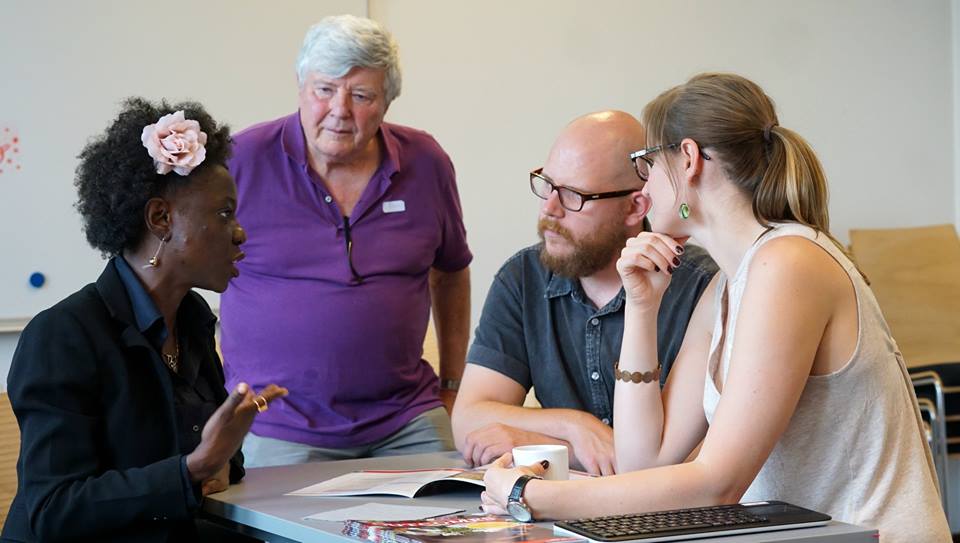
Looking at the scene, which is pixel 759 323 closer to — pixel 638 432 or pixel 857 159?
pixel 638 432

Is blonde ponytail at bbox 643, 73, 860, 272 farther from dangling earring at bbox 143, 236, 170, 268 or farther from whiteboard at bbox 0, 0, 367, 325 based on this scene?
whiteboard at bbox 0, 0, 367, 325

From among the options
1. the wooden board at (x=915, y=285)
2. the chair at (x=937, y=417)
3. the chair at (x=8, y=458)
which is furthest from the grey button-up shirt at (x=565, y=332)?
the wooden board at (x=915, y=285)

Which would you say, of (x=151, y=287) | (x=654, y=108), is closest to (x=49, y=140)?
(x=151, y=287)

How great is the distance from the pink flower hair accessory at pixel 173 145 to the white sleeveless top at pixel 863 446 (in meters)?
1.04

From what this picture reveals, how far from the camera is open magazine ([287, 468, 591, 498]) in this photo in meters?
2.00

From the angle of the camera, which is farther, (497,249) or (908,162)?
(908,162)

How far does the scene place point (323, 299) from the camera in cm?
294

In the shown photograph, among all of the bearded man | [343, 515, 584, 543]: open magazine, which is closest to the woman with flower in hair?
[343, 515, 584, 543]: open magazine

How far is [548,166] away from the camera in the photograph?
2602mm

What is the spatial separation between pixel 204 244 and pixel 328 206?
85cm

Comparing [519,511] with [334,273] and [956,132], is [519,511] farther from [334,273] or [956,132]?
[956,132]

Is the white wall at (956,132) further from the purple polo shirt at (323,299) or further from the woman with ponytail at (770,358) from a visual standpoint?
the woman with ponytail at (770,358)

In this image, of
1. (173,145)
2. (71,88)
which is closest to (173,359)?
(173,145)

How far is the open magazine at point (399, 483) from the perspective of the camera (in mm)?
2000
